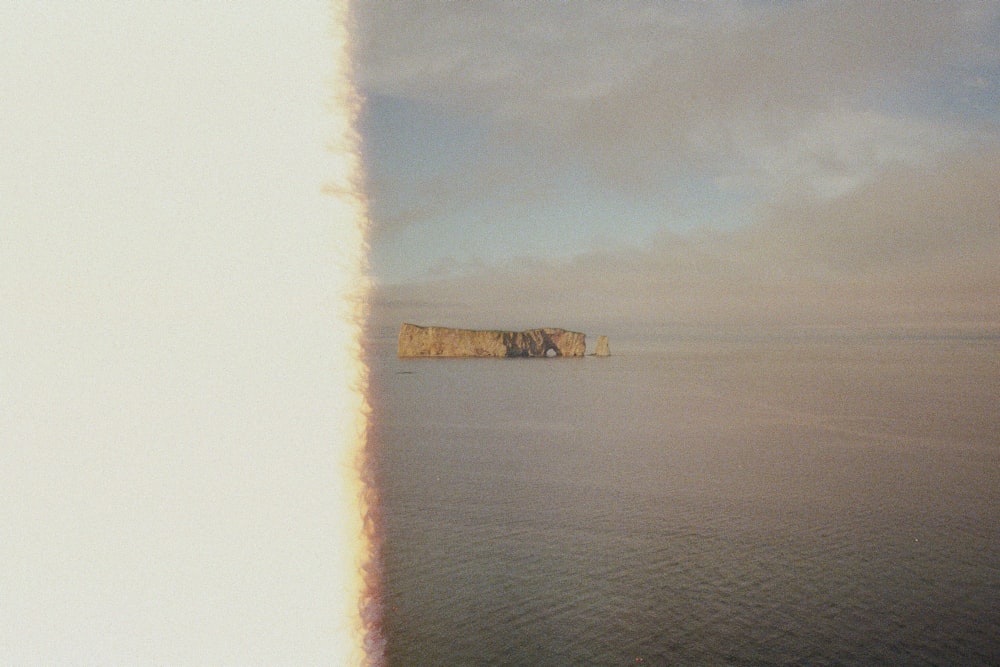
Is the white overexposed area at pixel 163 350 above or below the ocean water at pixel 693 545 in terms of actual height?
above

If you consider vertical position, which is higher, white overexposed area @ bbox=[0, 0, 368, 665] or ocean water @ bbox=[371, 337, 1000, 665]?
white overexposed area @ bbox=[0, 0, 368, 665]

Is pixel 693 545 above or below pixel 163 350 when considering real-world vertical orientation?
below

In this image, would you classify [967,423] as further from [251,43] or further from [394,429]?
[251,43]

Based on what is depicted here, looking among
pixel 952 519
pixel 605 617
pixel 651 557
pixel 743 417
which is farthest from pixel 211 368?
pixel 743 417

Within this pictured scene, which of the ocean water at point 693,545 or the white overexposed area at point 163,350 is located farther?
the ocean water at point 693,545

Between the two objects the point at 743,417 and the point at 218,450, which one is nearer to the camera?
the point at 218,450

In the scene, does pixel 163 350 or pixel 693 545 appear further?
pixel 693 545

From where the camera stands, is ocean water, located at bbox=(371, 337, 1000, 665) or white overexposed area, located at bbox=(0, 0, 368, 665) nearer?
white overexposed area, located at bbox=(0, 0, 368, 665)

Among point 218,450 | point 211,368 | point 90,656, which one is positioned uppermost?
point 211,368
